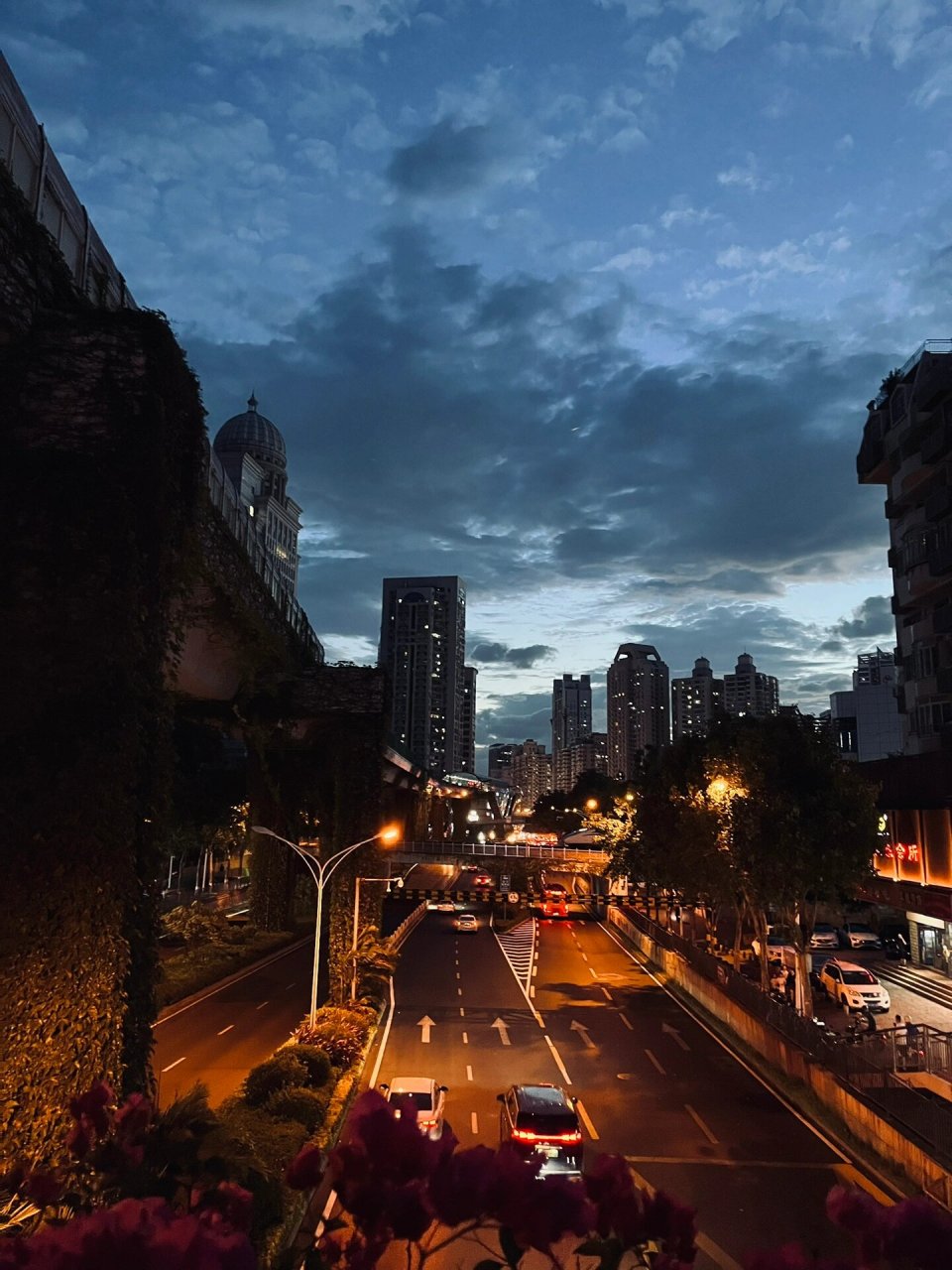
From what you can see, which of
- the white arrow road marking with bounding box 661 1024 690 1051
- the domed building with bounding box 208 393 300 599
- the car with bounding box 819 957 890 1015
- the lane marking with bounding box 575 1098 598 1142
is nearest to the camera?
the lane marking with bounding box 575 1098 598 1142

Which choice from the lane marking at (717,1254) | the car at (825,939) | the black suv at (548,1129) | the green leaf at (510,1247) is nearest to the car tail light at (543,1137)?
the black suv at (548,1129)

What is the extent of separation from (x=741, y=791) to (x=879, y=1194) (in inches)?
545

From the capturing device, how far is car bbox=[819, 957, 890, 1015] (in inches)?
1293

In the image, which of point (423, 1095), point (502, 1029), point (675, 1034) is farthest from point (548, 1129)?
point (675, 1034)

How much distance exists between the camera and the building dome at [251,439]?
514ft

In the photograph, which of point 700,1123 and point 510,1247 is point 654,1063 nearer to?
point 700,1123

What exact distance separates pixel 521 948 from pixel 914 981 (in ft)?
72.8

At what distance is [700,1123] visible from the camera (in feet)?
66.6

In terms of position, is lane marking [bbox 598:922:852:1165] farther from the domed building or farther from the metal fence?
the domed building

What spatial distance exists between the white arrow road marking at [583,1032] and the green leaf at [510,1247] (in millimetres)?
27117

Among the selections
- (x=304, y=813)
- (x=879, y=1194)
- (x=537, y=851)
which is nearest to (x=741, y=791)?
(x=879, y=1194)

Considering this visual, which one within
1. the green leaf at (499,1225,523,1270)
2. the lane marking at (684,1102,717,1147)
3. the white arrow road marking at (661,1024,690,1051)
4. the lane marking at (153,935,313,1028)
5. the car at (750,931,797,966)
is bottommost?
the lane marking at (153,935,313,1028)

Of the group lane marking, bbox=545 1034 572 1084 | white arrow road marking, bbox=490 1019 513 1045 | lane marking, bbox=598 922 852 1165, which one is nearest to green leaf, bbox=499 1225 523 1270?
lane marking, bbox=598 922 852 1165

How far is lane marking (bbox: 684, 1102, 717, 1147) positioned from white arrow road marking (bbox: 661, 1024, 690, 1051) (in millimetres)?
6901
